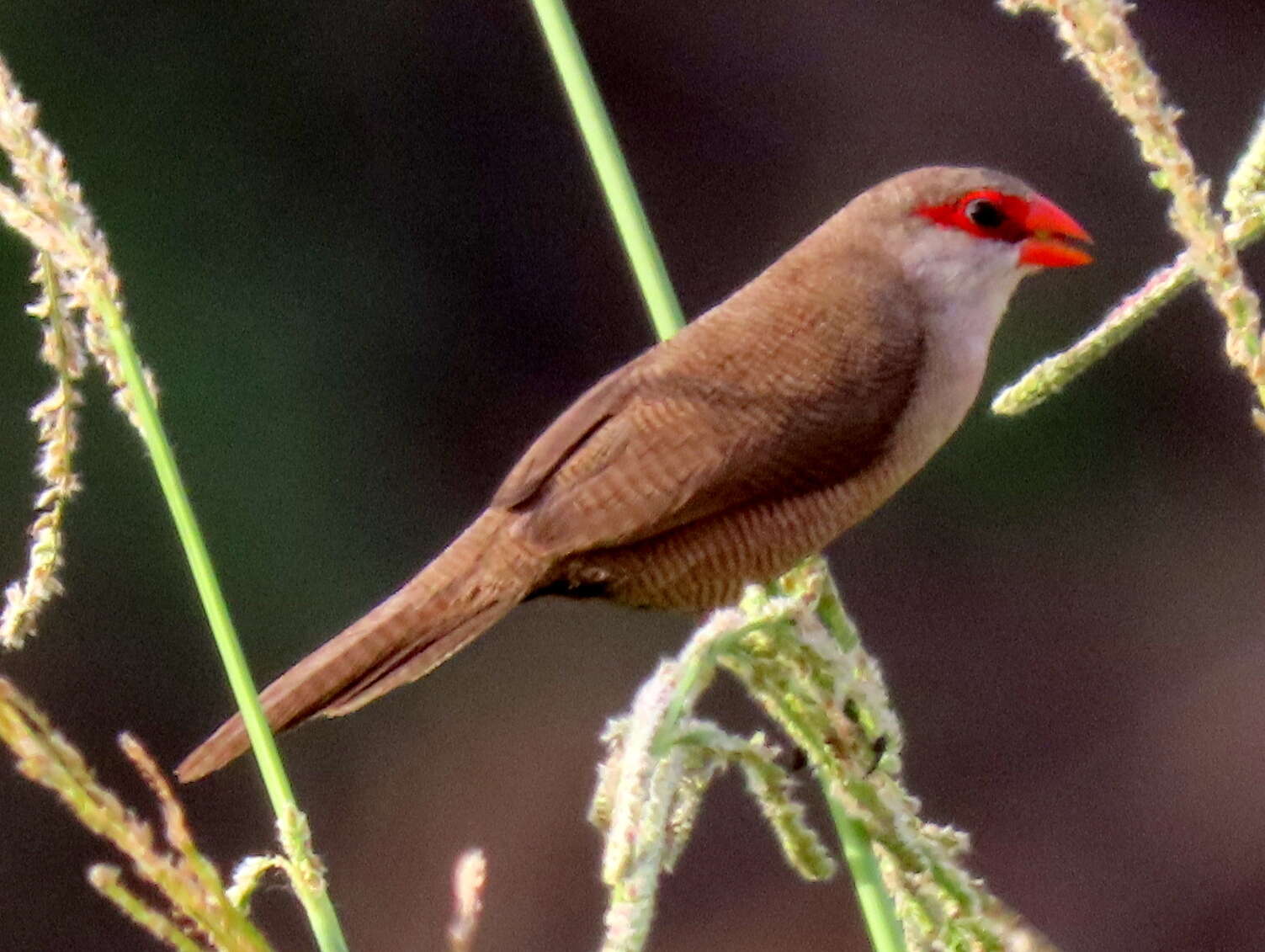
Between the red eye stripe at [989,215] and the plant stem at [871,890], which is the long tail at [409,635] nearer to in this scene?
the plant stem at [871,890]

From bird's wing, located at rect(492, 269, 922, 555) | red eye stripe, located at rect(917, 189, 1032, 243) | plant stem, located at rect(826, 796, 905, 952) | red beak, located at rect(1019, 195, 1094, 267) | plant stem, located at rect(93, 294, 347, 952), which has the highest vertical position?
red eye stripe, located at rect(917, 189, 1032, 243)

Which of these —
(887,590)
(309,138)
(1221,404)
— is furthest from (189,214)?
(1221,404)

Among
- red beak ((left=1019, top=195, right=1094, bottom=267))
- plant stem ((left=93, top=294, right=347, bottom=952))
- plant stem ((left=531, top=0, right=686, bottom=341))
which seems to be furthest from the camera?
red beak ((left=1019, top=195, right=1094, bottom=267))

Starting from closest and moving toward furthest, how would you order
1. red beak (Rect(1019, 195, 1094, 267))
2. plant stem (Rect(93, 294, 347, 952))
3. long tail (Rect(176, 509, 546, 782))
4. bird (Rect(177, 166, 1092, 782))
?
plant stem (Rect(93, 294, 347, 952)) < long tail (Rect(176, 509, 546, 782)) < bird (Rect(177, 166, 1092, 782)) < red beak (Rect(1019, 195, 1094, 267))

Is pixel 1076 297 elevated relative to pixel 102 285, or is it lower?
elevated

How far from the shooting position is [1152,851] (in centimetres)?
517

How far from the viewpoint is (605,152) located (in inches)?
48.1

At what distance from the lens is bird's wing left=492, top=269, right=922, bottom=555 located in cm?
183

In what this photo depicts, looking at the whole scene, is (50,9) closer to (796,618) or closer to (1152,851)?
(1152,851)

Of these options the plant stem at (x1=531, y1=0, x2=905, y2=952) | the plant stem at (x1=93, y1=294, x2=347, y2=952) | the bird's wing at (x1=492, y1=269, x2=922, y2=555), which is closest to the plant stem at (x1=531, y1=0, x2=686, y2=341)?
the plant stem at (x1=531, y1=0, x2=905, y2=952)

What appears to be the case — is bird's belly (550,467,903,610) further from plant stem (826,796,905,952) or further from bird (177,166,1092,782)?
plant stem (826,796,905,952)

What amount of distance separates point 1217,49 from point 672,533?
4.18 m

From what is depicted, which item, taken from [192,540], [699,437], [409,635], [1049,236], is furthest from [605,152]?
[1049,236]

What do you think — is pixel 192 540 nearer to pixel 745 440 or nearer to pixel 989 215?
pixel 745 440
